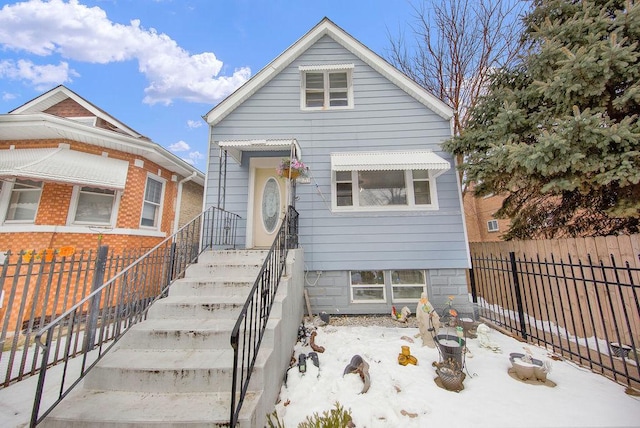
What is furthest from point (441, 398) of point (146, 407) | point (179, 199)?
point (179, 199)

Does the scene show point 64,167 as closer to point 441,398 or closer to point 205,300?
point 205,300

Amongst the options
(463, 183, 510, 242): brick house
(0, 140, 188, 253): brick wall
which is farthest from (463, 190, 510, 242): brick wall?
(0, 140, 188, 253): brick wall

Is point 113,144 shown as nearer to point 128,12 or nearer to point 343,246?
point 343,246

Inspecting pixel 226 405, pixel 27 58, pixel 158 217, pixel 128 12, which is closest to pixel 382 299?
pixel 226 405

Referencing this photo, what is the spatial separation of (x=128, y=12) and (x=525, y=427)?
17959 millimetres

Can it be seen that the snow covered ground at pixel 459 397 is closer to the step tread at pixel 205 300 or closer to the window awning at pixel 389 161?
the step tread at pixel 205 300

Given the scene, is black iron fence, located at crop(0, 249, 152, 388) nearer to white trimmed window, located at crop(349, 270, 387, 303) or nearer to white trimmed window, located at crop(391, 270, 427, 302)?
white trimmed window, located at crop(349, 270, 387, 303)

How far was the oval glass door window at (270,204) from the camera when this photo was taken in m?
6.66

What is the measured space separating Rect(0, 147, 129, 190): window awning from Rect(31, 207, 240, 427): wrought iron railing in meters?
3.29

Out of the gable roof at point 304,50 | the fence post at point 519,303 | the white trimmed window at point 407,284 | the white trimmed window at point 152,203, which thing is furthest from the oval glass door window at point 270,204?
the fence post at point 519,303

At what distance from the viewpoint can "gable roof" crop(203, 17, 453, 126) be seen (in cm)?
670

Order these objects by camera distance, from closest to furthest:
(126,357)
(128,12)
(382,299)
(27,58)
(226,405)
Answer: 1. (226,405)
2. (126,357)
3. (382,299)
4. (128,12)
5. (27,58)

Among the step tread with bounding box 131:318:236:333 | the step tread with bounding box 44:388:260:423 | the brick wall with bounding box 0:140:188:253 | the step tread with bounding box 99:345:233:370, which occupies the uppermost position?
the brick wall with bounding box 0:140:188:253

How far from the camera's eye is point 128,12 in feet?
35.5
